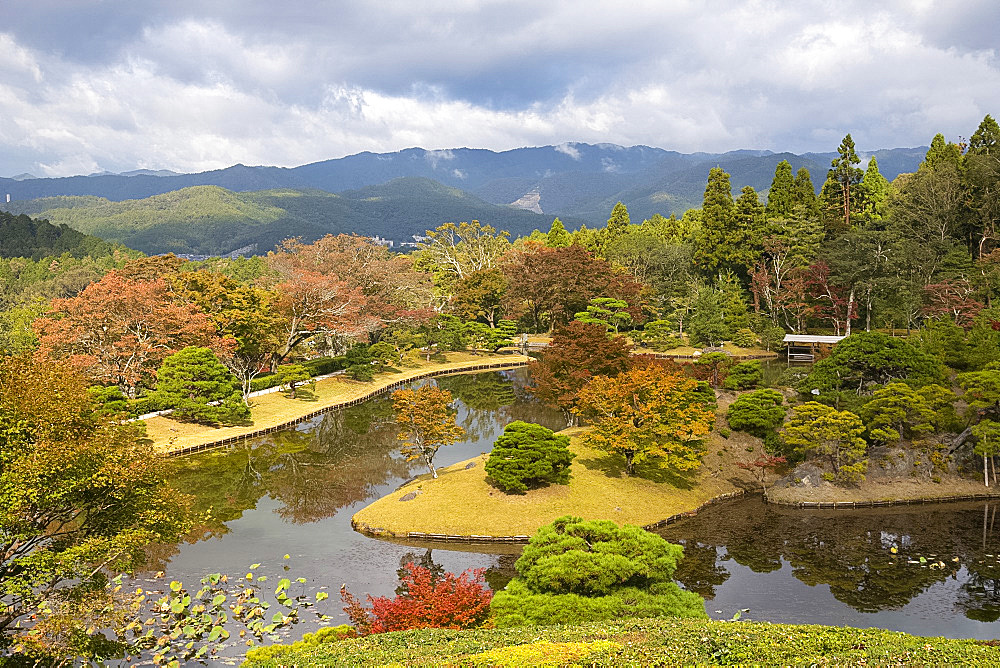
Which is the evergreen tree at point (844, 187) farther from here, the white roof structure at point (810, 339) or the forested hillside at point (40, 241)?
the forested hillside at point (40, 241)

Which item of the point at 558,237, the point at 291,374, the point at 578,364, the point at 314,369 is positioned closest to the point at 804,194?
the point at 558,237

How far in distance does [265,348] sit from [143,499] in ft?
86.6

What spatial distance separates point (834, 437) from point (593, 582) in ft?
39.6

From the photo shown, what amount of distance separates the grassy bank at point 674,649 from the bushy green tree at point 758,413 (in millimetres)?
15311

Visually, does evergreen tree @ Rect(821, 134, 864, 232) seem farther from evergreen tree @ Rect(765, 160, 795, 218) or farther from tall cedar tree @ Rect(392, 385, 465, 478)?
tall cedar tree @ Rect(392, 385, 465, 478)

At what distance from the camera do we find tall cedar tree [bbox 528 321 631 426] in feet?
84.6

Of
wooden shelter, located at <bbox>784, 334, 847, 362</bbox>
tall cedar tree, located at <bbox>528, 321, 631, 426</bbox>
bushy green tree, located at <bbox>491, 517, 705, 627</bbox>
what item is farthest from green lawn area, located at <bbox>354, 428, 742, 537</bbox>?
wooden shelter, located at <bbox>784, 334, 847, 362</bbox>

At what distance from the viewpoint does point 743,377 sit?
27.5 m

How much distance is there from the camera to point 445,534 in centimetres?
1778

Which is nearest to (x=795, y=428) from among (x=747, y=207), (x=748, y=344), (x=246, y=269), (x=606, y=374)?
(x=606, y=374)

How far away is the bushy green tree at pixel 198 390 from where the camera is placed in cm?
2730

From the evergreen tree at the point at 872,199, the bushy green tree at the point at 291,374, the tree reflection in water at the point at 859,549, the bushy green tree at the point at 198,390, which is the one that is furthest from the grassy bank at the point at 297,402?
the evergreen tree at the point at 872,199

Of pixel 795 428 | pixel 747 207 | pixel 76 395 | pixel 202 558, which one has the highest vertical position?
pixel 747 207

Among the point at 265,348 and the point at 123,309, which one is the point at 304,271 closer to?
the point at 265,348
